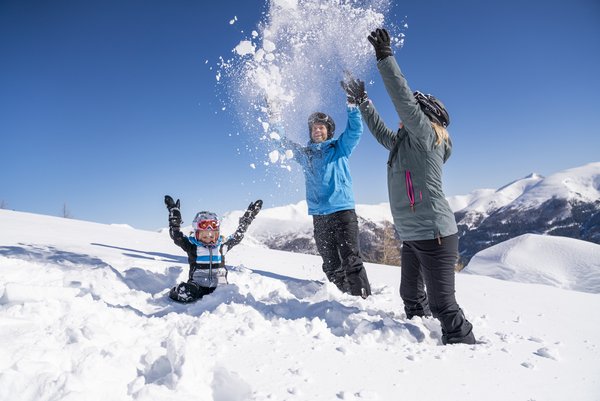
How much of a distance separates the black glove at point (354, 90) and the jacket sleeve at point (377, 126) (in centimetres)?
11

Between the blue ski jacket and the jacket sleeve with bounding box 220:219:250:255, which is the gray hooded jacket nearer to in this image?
the blue ski jacket

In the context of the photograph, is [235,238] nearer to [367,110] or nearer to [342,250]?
[342,250]

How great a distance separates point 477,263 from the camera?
17.3 meters

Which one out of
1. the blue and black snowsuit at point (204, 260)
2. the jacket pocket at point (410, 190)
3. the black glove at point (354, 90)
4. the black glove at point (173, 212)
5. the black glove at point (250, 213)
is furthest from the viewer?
the black glove at point (250, 213)

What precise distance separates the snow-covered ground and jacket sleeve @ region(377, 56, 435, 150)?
1512mm

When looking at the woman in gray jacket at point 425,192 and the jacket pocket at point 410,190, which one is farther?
the jacket pocket at point 410,190

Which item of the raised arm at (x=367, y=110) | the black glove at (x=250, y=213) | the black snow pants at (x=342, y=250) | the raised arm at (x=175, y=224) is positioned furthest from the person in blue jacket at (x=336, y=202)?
the raised arm at (x=175, y=224)

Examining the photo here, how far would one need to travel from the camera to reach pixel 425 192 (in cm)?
275

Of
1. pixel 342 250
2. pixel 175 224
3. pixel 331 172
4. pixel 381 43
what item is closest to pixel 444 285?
pixel 342 250

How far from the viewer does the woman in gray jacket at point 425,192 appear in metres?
2.60

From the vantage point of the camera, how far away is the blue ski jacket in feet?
13.7

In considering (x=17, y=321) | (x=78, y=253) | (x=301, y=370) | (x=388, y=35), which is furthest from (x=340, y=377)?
(x=78, y=253)

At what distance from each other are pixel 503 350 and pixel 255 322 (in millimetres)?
1726

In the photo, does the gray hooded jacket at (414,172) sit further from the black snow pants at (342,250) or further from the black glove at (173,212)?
the black glove at (173,212)
